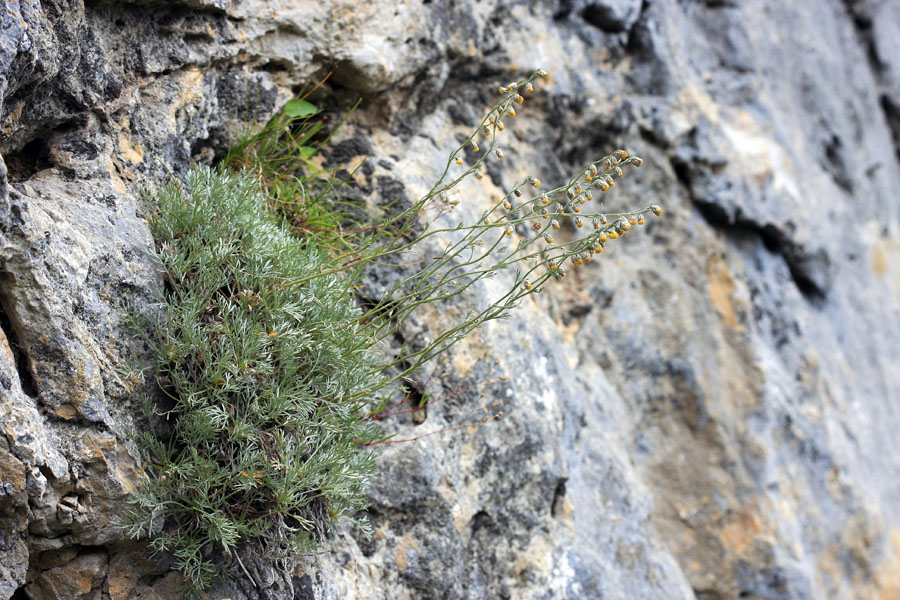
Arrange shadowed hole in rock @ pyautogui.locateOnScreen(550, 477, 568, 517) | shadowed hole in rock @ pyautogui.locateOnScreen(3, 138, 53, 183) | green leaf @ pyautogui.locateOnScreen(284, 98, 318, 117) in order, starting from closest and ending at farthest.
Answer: shadowed hole in rock @ pyautogui.locateOnScreen(3, 138, 53, 183) < green leaf @ pyautogui.locateOnScreen(284, 98, 318, 117) < shadowed hole in rock @ pyautogui.locateOnScreen(550, 477, 568, 517)

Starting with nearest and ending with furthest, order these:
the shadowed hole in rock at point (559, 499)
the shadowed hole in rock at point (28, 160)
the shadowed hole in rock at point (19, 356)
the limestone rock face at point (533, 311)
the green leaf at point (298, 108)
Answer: the shadowed hole in rock at point (19, 356) → the limestone rock face at point (533, 311) → the shadowed hole in rock at point (28, 160) → the green leaf at point (298, 108) → the shadowed hole in rock at point (559, 499)

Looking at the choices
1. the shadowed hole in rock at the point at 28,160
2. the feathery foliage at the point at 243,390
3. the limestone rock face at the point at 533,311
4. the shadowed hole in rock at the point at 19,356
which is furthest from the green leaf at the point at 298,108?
the shadowed hole in rock at the point at 19,356

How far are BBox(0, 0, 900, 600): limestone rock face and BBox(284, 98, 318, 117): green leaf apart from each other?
74mm

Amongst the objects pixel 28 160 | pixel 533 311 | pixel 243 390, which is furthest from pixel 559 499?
pixel 28 160

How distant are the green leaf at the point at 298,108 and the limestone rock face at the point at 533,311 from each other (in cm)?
7

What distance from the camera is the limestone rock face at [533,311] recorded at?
2.05m

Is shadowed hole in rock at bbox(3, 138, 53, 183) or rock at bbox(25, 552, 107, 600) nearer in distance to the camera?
rock at bbox(25, 552, 107, 600)

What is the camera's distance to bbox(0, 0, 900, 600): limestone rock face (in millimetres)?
2055

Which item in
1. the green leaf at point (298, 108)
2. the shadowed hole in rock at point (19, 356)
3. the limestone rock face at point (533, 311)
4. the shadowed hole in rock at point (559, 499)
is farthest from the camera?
the shadowed hole in rock at point (559, 499)

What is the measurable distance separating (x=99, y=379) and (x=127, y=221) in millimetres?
547

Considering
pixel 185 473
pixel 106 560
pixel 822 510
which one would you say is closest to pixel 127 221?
pixel 185 473

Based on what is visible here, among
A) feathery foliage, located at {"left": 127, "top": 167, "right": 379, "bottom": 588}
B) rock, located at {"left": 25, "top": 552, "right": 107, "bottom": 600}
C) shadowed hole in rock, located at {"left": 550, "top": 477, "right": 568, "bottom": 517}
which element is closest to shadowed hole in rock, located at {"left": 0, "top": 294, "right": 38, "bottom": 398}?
feathery foliage, located at {"left": 127, "top": 167, "right": 379, "bottom": 588}

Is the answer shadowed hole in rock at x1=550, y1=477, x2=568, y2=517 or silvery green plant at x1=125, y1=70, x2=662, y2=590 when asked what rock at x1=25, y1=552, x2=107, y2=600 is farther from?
shadowed hole in rock at x1=550, y1=477, x2=568, y2=517

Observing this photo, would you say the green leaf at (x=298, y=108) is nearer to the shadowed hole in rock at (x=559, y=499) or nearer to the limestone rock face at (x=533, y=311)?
the limestone rock face at (x=533, y=311)
